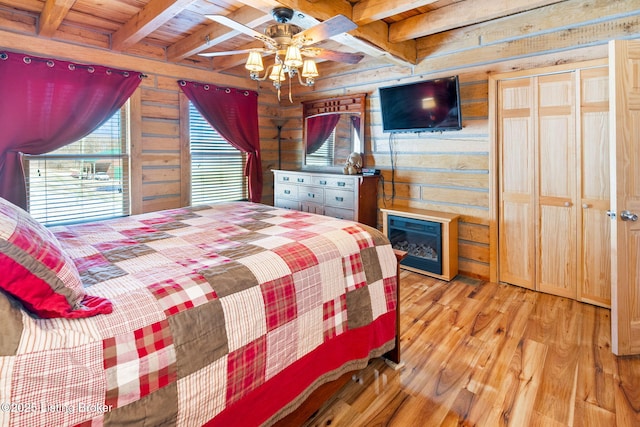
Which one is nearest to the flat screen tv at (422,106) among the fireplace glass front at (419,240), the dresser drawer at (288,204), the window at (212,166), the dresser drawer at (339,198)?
the dresser drawer at (339,198)

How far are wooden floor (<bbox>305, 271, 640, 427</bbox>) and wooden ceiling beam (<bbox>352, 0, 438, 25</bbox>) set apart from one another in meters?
2.51

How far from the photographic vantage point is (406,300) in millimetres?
3240

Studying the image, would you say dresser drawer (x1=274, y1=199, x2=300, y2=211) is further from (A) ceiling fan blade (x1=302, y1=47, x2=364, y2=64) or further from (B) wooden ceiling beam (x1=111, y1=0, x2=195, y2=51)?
(B) wooden ceiling beam (x1=111, y1=0, x2=195, y2=51)

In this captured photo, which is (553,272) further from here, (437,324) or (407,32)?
(407,32)

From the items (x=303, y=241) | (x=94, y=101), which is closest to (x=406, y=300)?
(x=303, y=241)

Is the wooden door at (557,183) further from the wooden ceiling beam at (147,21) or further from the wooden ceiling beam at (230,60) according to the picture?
the wooden ceiling beam at (147,21)

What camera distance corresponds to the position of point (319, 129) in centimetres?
502

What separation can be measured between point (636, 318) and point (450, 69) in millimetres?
2771

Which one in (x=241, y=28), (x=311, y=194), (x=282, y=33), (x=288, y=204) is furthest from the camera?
(x=288, y=204)

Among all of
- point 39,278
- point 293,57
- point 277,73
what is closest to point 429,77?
point 277,73

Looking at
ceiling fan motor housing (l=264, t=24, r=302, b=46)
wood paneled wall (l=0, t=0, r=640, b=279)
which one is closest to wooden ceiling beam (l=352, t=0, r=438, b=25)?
ceiling fan motor housing (l=264, t=24, r=302, b=46)

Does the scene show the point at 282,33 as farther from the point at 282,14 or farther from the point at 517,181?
the point at 517,181

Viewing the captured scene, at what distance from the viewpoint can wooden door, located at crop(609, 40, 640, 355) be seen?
2.24 m

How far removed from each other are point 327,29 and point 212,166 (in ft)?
10.2
